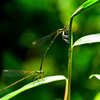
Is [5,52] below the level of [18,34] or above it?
below

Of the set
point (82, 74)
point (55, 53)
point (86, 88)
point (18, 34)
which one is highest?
point (18, 34)

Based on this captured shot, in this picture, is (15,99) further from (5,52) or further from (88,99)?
(88,99)

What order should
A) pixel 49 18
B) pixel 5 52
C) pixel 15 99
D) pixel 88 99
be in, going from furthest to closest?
pixel 49 18, pixel 5 52, pixel 88 99, pixel 15 99

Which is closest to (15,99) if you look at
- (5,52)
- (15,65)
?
(15,65)

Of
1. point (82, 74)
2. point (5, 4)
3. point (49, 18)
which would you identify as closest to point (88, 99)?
point (82, 74)

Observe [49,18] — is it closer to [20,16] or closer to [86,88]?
[20,16]

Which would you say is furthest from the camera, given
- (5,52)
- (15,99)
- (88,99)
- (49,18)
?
(49,18)

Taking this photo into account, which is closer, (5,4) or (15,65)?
(15,65)
